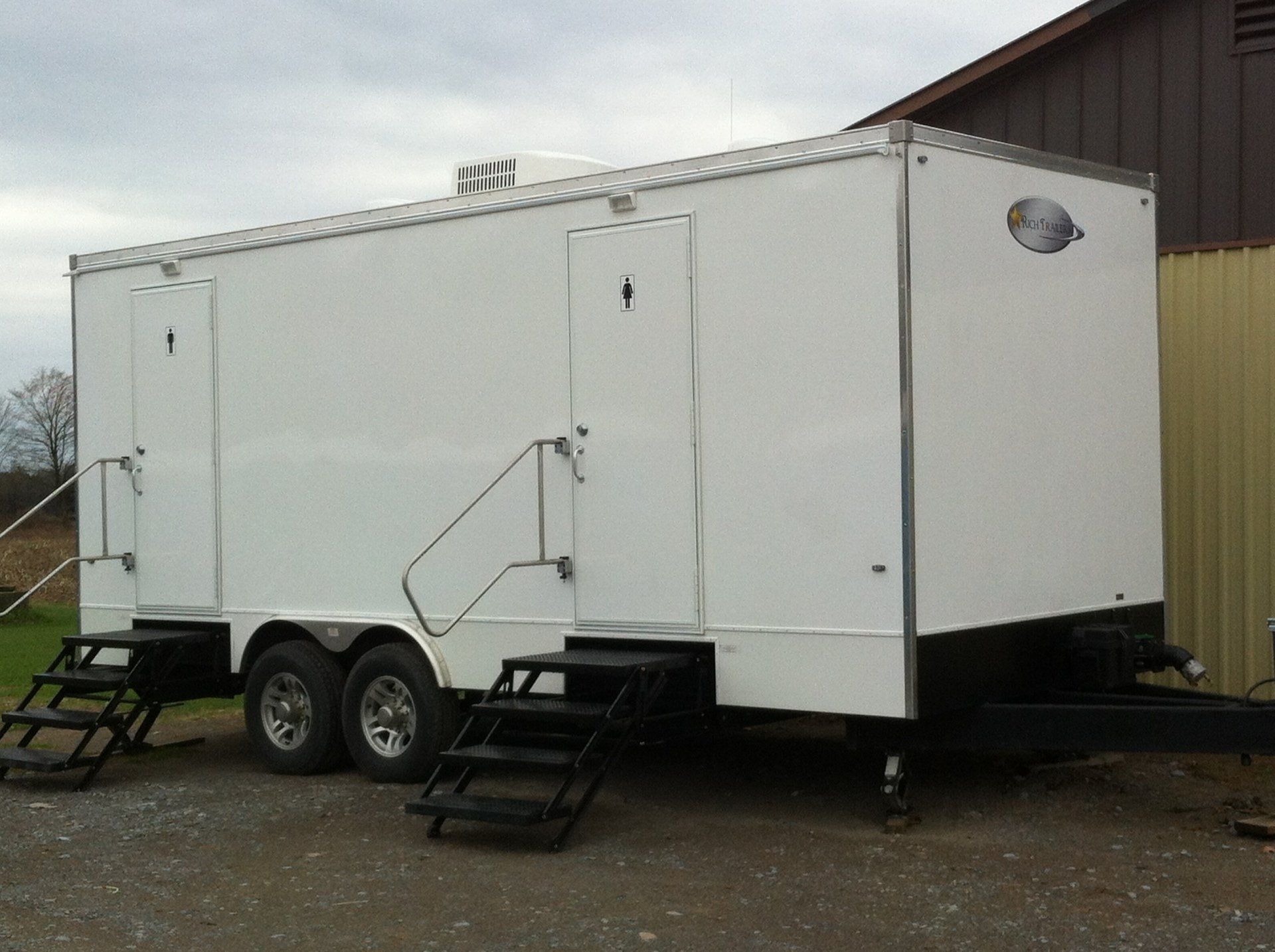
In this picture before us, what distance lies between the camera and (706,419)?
7574 millimetres

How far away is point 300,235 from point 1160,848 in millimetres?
5702

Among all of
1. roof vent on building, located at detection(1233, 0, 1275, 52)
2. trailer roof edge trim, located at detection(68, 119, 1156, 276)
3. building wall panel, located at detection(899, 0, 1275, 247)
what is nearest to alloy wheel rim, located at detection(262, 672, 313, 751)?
trailer roof edge trim, located at detection(68, 119, 1156, 276)

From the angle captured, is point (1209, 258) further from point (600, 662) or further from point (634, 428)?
point (600, 662)

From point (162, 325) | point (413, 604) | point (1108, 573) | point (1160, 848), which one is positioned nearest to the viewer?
point (1160, 848)

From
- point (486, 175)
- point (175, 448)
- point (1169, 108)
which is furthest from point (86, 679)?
point (1169, 108)

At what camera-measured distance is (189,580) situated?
31.9ft

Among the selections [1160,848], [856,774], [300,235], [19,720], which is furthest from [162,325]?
[1160,848]

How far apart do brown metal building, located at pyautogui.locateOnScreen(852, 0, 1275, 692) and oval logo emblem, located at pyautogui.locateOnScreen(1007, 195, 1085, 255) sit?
75.3 inches

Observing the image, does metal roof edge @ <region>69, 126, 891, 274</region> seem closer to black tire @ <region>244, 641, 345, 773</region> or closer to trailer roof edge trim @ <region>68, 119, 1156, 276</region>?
trailer roof edge trim @ <region>68, 119, 1156, 276</region>

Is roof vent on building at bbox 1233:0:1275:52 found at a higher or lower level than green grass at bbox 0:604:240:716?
higher

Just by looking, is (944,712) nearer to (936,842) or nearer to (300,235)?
(936,842)

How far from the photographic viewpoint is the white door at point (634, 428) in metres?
7.65

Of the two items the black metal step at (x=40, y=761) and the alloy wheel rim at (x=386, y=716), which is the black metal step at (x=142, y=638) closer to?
the black metal step at (x=40, y=761)

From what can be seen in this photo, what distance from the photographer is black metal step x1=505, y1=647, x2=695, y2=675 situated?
739cm
